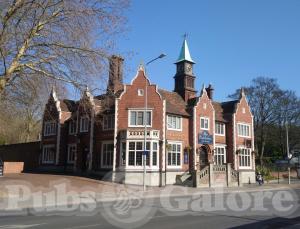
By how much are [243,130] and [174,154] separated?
12453 millimetres

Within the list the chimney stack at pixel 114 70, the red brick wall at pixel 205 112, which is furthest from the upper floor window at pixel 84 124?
the chimney stack at pixel 114 70

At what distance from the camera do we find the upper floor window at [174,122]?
37.6 m

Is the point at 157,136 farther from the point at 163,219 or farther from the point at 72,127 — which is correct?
the point at 163,219

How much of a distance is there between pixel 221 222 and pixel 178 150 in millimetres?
25246

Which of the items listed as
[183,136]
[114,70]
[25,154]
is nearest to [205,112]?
[183,136]

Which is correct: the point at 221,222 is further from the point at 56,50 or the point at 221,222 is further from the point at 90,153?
the point at 90,153

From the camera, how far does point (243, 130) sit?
152 ft

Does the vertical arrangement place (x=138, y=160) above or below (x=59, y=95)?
below

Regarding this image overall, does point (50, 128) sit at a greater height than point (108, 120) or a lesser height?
greater

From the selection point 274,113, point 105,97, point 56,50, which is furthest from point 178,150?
point 274,113

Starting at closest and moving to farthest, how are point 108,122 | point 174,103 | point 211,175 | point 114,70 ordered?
point 114,70
point 211,175
point 108,122
point 174,103

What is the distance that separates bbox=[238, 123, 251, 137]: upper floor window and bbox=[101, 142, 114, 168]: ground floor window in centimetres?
1659

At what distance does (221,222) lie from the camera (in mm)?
13102

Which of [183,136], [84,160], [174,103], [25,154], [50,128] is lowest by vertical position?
[84,160]
